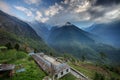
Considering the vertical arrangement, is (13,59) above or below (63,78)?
above

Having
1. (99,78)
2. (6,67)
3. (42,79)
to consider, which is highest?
(6,67)

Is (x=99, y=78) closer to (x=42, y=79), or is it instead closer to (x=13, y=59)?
(x=42, y=79)

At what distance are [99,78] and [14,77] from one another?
126 feet

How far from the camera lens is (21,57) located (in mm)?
58719

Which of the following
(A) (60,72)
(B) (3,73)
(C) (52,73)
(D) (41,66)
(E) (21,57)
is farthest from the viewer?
(E) (21,57)

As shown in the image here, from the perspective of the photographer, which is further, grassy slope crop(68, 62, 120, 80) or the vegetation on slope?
grassy slope crop(68, 62, 120, 80)

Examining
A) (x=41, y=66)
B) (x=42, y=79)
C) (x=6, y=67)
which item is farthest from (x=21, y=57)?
(x=42, y=79)

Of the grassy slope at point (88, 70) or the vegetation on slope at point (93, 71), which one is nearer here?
the vegetation on slope at point (93, 71)

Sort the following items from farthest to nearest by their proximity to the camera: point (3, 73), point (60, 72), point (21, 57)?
point (21, 57) → point (60, 72) → point (3, 73)

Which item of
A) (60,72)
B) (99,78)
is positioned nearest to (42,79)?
(60,72)

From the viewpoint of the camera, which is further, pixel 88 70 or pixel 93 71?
pixel 93 71

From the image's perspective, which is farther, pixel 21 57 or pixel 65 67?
pixel 21 57

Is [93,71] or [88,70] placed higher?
[88,70]

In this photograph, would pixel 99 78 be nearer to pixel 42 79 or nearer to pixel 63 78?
pixel 63 78
